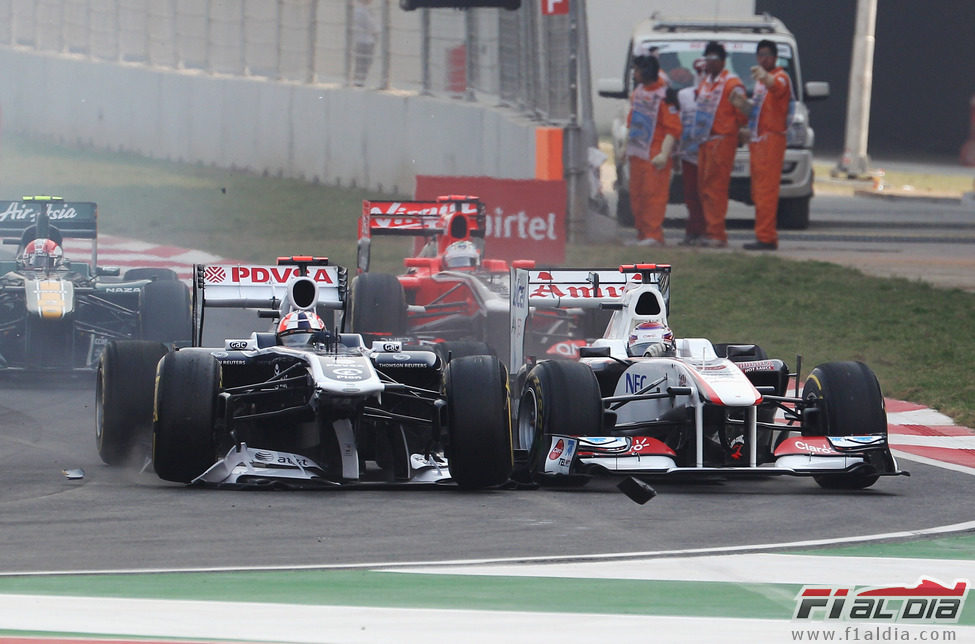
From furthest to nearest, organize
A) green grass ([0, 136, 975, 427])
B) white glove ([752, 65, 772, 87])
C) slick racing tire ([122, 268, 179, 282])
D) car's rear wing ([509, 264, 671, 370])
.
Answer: white glove ([752, 65, 772, 87]) → green grass ([0, 136, 975, 427]) → slick racing tire ([122, 268, 179, 282]) → car's rear wing ([509, 264, 671, 370])

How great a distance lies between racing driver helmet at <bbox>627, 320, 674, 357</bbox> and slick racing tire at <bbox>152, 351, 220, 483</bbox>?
9.09ft

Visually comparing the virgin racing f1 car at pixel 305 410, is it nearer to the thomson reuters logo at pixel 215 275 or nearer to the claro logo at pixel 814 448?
the thomson reuters logo at pixel 215 275

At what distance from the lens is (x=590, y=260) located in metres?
20.4

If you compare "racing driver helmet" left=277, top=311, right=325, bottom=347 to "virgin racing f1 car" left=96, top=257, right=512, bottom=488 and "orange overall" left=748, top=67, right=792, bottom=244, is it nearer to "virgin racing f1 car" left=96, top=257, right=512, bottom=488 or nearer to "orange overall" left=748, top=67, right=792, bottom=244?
"virgin racing f1 car" left=96, top=257, right=512, bottom=488

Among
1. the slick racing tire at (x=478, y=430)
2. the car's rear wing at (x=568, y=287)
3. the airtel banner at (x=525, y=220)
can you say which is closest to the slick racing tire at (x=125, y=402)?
the slick racing tire at (x=478, y=430)

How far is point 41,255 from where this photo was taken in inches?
562

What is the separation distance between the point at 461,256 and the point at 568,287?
3.78 meters

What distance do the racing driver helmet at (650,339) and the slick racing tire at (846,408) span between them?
99cm

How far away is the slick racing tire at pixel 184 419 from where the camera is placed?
9352 millimetres

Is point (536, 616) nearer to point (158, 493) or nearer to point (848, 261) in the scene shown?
point (158, 493)

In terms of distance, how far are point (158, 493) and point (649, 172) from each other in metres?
13.3

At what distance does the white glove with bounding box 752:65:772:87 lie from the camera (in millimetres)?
20938

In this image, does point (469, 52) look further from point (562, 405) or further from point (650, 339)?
point (562, 405)

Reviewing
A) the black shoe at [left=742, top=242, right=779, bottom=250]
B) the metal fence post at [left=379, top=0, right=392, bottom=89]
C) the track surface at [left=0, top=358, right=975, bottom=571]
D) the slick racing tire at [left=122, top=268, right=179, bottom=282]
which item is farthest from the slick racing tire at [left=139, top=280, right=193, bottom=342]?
the metal fence post at [left=379, top=0, right=392, bottom=89]
